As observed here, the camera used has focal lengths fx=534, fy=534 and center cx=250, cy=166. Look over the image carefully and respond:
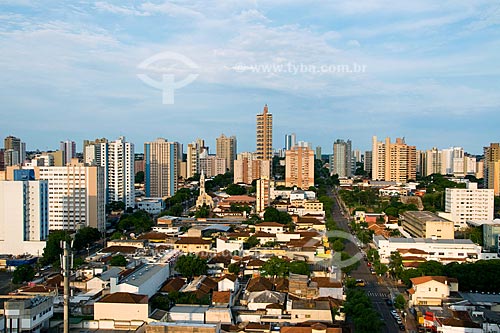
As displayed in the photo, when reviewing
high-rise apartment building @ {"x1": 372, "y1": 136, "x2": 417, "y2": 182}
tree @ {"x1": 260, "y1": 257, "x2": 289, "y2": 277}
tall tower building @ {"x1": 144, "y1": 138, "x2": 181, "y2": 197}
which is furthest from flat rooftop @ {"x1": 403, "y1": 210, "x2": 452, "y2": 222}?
high-rise apartment building @ {"x1": 372, "y1": 136, "x2": 417, "y2": 182}

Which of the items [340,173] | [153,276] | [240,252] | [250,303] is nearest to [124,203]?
[240,252]

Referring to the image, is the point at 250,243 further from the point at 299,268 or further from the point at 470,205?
the point at 470,205

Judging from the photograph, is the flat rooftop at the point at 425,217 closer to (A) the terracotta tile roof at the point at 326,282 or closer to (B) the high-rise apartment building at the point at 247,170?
(A) the terracotta tile roof at the point at 326,282

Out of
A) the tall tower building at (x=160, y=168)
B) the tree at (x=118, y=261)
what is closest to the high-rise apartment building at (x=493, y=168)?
the tall tower building at (x=160, y=168)

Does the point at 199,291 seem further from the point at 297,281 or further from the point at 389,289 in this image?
the point at 389,289

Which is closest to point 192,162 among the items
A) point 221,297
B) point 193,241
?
point 193,241
